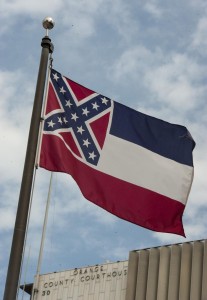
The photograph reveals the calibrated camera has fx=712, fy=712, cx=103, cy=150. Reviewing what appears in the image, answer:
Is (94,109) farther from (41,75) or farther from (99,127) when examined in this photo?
(41,75)

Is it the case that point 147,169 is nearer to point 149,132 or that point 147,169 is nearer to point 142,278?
point 149,132

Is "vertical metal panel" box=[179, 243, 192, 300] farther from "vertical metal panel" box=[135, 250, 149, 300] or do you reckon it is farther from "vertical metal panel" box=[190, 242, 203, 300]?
"vertical metal panel" box=[135, 250, 149, 300]

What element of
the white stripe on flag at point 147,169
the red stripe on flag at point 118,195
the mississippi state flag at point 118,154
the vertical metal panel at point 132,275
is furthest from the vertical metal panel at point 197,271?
the red stripe on flag at point 118,195

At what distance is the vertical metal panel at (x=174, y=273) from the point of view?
2472 cm

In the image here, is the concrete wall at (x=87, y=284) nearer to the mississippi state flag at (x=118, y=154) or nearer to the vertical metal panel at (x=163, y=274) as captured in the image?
the vertical metal panel at (x=163, y=274)

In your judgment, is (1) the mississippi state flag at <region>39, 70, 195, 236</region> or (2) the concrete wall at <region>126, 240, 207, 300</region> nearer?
(1) the mississippi state flag at <region>39, 70, 195, 236</region>

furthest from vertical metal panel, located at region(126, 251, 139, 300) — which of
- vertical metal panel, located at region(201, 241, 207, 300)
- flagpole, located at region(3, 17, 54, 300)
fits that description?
flagpole, located at region(3, 17, 54, 300)

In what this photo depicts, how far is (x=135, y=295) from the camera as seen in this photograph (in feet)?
85.5

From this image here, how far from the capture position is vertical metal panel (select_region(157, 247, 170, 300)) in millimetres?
25062

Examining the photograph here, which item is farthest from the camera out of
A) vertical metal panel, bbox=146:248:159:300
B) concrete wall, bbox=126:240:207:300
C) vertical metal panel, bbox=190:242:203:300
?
vertical metal panel, bbox=146:248:159:300

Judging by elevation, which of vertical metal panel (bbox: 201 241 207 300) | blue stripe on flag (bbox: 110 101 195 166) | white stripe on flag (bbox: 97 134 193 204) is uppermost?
vertical metal panel (bbox: 201 241 207 300)

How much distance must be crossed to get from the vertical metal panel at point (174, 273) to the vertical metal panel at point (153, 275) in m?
0.69

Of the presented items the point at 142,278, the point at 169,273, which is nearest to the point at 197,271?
the point at 169,273

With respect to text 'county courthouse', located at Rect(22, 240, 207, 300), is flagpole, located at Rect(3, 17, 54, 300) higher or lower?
lower
